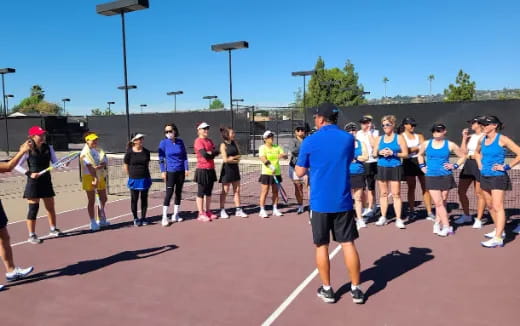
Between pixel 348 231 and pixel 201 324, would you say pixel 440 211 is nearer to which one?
pixel 348 231

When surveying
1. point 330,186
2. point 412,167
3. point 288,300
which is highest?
point 330,186

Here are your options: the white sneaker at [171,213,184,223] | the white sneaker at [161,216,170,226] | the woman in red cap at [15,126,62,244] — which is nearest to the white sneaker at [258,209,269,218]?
the white sneaker at [171,213,184,223]

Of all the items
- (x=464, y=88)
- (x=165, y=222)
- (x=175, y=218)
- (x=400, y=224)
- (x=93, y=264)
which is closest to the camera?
(x=93, y=264)

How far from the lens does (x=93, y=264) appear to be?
5.16 meters

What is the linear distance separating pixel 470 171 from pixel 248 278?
4.06m

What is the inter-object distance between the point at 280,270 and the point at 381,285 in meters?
1.15

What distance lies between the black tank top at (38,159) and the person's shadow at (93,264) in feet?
5.41

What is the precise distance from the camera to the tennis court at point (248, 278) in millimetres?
3666

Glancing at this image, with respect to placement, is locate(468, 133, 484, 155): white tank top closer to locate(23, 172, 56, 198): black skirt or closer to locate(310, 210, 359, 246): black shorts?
locate(310, 210, 359, 246): black shorts

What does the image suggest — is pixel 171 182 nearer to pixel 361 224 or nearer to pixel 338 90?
pixel 361 224

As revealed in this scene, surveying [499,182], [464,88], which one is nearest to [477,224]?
[499,182]

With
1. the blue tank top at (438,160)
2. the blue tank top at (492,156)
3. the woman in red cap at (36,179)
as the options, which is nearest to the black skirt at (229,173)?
the woman in red cap at (36,179)

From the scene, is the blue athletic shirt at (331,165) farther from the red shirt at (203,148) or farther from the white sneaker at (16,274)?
the red shirt at (203,148)

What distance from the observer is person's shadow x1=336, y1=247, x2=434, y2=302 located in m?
4.18
